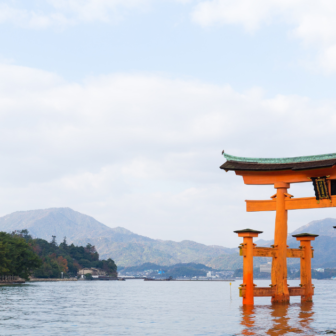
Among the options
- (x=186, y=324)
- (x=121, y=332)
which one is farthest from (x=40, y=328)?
(x=186, y=324)

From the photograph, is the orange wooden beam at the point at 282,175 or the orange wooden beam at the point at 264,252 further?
the orange wooden beam at the point at 282,175

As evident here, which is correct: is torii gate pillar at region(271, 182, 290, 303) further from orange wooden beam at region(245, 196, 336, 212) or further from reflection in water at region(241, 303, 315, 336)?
reflection in water at region(241, 303, 315, 336)

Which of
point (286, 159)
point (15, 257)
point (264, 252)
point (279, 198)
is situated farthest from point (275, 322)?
point (15, 257)

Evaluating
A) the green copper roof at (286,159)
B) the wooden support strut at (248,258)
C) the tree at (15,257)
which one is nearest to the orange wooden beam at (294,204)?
the green copper roof at (286,159)

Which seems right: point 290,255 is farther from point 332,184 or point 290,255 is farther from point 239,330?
point 239,330

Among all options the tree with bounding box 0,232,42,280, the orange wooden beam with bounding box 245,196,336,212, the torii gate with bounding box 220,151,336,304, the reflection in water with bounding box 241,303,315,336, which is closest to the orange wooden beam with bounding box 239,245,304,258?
the torii gate with bounding box 220,151,336,304

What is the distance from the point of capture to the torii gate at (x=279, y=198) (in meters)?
27.0

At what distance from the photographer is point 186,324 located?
21.1 meters

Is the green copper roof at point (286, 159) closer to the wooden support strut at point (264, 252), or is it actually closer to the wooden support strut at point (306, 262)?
the wooden support strut at point (264, 252)

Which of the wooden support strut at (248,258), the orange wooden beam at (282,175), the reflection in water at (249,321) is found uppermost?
the orange wooden beam at (282,175)

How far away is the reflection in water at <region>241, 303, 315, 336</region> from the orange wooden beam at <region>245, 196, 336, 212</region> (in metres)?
6.01

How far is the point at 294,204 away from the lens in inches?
1120

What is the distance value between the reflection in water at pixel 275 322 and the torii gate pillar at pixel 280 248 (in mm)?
1475

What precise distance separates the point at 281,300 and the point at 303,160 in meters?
8.56
